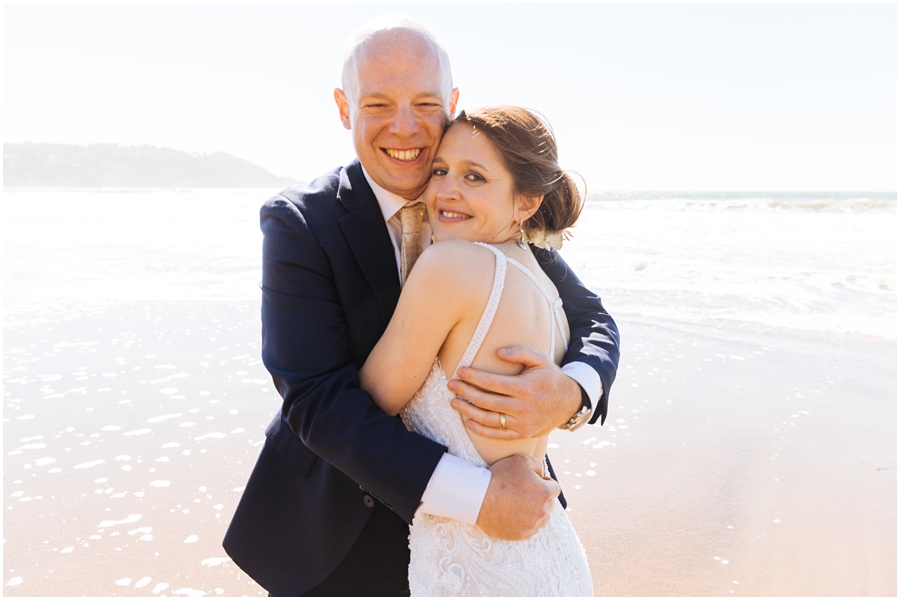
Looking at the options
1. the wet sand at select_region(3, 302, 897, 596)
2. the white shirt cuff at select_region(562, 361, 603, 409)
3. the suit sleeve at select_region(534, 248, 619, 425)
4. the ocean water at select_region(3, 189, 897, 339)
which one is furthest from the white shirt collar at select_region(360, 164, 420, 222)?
the ocean water at select_region(3, 189, 897, 339)

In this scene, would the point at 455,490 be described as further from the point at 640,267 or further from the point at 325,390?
the point at 640,267

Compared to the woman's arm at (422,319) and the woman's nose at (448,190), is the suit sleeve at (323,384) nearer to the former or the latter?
the woman's arm at (422,319)

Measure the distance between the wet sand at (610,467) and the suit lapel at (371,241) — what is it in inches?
73.3

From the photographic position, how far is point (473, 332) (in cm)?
176

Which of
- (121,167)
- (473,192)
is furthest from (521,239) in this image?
(121,167)

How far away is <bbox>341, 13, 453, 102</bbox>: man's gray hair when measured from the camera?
6.77 ft

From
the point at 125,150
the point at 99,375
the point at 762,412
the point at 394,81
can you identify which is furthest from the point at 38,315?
the point at 125,150

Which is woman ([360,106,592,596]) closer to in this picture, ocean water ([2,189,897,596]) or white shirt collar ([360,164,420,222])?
white shirt collar ([360,164,420,222])

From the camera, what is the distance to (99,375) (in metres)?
5.33

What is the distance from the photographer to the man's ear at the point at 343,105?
→ 229 cm

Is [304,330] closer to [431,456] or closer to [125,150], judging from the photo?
[431,456]

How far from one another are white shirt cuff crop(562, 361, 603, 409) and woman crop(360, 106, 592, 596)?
0.08 m

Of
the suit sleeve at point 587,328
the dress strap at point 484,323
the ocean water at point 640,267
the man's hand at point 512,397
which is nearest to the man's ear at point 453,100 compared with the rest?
the suit sleeve at point 587,328

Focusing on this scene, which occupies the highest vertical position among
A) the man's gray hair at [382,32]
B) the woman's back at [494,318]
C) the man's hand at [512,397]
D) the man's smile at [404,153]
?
the man's gray hair at [382,32]
